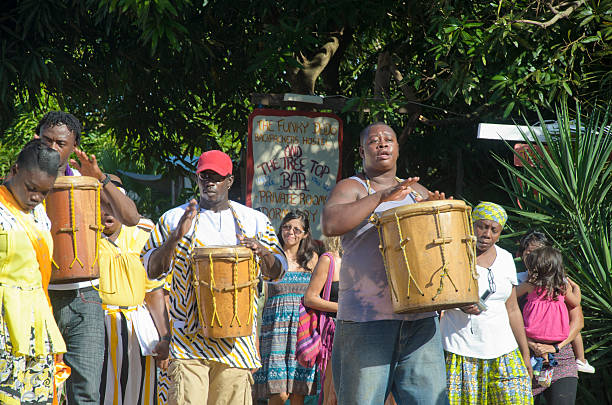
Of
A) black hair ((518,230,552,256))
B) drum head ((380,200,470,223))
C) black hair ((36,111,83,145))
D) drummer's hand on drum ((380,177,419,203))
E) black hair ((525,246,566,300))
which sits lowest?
black hair ((525,246,566,300))

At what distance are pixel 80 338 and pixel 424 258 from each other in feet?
6.60

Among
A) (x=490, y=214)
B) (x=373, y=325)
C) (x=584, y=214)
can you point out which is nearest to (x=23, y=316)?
(x=373, y=325)

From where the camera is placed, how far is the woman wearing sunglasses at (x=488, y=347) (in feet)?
18.9

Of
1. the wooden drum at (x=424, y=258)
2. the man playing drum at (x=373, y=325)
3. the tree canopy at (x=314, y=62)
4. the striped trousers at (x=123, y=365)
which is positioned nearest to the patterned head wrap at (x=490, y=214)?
the man playing drum at (x=373, y=325)

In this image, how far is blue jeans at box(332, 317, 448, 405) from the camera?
4.46m

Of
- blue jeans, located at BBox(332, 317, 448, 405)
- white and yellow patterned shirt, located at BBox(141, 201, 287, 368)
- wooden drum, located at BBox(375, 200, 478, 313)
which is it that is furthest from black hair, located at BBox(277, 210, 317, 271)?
wooden drum, located at BBox(375, 200, 478, 313)

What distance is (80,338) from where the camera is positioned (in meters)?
5.02

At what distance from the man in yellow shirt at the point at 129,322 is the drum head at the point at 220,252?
3.62ft

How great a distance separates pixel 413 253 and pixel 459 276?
0.26 meters

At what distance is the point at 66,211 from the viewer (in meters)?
4.65

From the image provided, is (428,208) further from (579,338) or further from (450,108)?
(450,108)

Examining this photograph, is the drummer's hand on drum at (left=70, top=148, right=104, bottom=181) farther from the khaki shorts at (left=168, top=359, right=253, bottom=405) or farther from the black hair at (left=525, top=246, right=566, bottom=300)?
the black hair at (left=525, top=246, right=566, bottom=300)

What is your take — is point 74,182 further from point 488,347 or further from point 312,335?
point 312,335

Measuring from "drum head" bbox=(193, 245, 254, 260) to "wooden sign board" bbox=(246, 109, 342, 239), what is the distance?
4.52 m
